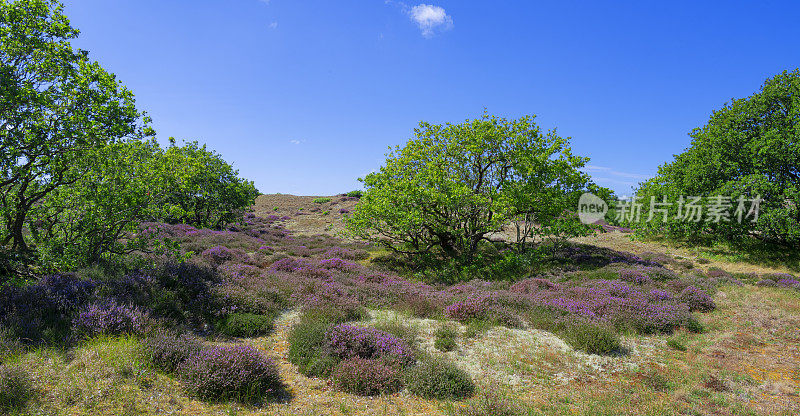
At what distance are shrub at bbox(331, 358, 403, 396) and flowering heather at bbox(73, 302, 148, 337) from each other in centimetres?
452

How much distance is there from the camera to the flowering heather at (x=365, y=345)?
24.7ft

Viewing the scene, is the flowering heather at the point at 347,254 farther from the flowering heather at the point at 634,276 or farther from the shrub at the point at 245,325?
the flowering heather at the point at 634,276

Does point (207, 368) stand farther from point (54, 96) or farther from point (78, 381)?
point (54, 96)

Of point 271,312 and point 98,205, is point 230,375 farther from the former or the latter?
point 98,205

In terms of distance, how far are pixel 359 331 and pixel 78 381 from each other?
4.94 metres

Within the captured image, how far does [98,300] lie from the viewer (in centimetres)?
827

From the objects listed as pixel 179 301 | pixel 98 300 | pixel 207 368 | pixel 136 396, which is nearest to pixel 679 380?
pixel 207 368

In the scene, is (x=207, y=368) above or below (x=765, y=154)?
below

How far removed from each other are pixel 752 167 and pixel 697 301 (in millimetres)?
17440

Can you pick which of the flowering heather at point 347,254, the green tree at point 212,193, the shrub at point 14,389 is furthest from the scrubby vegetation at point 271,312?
the green tree at point 212,193

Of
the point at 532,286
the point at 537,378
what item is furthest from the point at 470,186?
the point at 537,378

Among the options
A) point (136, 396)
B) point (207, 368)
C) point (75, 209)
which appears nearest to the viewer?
point (136, 396)

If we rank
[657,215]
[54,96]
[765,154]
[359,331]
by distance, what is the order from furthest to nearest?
[657,215] < [765,154] < [54,96] < [359,331]

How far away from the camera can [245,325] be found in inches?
360
